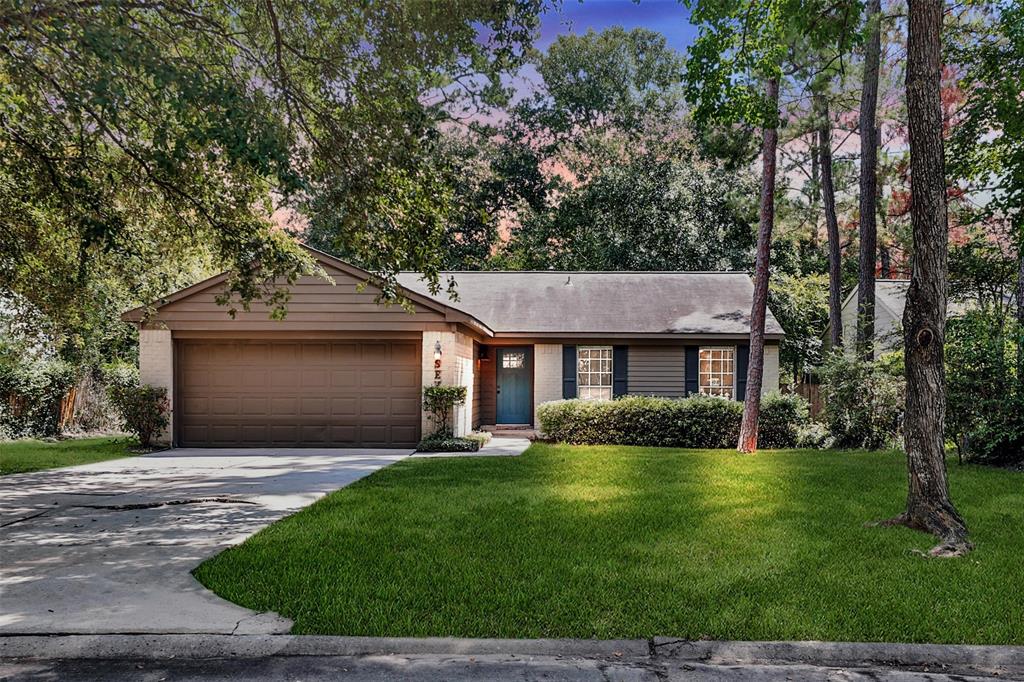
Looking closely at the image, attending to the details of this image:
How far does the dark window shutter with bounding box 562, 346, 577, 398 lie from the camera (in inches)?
747

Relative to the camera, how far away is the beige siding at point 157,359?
15.5 meters

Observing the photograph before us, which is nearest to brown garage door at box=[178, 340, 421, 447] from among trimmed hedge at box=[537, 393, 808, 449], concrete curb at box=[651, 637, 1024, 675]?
trimmed hedge at box=[537, 393, 808, 449]

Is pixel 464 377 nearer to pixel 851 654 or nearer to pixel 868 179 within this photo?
pixel 868 179

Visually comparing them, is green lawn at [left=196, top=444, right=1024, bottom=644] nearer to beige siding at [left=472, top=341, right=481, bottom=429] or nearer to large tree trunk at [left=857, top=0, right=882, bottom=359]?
beige siding at [left=472, top=341, right=481, bottom=429]

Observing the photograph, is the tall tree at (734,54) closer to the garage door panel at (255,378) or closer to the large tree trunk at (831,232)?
the garage door panel at (255,378)

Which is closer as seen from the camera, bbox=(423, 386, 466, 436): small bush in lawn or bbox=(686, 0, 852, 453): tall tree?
bbox=(686, 0, 852, 453): tall tree

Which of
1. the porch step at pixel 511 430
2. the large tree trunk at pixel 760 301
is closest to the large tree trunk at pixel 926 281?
the large tree trunk at pixel 760 301

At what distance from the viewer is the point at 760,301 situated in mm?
15141

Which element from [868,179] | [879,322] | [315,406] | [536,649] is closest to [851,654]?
[536,649]

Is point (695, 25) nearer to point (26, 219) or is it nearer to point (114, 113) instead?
point (114, 113)

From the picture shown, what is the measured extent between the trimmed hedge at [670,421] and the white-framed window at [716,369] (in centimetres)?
230

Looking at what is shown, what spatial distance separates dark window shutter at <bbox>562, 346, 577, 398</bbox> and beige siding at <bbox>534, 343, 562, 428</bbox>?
10 centimetres

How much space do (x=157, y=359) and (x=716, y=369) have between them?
13.0 metres

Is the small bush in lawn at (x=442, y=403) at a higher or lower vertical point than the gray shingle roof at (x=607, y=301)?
lower
